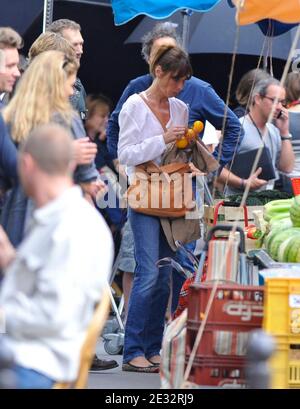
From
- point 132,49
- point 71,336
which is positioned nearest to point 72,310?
point 71,336

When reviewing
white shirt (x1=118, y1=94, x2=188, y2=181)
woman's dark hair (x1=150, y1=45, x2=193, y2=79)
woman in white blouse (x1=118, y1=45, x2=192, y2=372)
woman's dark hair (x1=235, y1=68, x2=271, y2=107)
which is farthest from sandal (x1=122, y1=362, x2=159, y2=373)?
woman's dark hair (x1=235, y1=68, x2=271, y2=107)

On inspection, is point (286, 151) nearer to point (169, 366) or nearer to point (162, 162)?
point (162, 162)

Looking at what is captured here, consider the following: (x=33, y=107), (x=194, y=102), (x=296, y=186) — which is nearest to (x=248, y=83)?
(x=194, y=102)

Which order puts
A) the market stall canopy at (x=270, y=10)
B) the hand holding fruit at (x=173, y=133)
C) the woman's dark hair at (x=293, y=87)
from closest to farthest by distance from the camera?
the hand holding fruit at (x=173, y=133)
the market stall canopy at (x=270, y=10)
the woman's dark hair at (x=293, y=87)

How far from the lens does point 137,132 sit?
812cm

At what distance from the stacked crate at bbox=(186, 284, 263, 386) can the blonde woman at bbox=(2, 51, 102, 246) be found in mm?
996

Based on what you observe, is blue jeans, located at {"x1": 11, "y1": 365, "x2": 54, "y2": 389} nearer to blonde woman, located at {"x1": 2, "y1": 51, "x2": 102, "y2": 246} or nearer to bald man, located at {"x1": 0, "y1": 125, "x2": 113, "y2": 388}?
bald man, located at {"x1": 0, "y1": 125, "x2": 113, "y2": 388}

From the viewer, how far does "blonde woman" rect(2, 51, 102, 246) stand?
5.90m

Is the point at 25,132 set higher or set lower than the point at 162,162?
higher

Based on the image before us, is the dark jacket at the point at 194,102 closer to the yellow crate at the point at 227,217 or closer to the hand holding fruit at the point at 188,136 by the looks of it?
the hand holding fruit at the point at 188,136

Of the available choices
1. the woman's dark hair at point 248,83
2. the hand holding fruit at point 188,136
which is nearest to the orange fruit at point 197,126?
the hand holding fruit at point 188,136

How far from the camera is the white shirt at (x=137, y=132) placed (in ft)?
26.4

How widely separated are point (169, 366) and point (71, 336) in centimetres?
169
